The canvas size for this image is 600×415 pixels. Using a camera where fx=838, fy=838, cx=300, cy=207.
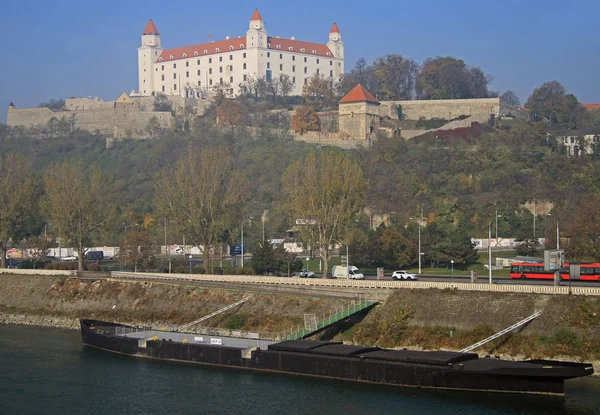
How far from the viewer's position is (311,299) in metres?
47.3

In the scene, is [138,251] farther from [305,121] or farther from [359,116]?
[305,121]

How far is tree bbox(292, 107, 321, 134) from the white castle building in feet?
74.2

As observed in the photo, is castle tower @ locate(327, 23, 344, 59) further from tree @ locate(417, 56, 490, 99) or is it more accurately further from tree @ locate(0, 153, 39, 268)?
tree @ locate(0, 153, 39, 268)

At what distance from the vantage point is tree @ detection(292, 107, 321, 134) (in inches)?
5153

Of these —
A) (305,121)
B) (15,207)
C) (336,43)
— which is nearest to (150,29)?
(336,43)

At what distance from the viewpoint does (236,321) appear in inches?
1873

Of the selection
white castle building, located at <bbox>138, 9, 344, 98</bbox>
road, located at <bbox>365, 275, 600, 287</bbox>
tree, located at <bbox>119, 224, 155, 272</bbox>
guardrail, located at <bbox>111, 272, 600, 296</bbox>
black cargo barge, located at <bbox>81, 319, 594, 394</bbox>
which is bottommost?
black cargo barge, located at <bbox>81, 319, 594, 394</bbox>

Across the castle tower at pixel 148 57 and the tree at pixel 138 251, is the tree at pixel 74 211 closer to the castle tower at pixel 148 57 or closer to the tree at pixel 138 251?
the tree at pixel 138 251

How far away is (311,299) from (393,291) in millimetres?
4858

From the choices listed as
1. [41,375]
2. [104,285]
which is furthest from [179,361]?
[104,285]

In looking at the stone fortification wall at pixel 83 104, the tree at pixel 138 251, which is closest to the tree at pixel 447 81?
the stone fortification wall at pixel 83 104

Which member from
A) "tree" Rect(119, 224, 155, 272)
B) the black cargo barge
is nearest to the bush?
the black cargo barge

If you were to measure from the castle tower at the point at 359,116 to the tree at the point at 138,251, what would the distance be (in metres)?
60.3

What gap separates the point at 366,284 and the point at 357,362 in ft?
38.0
